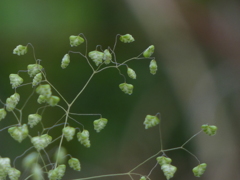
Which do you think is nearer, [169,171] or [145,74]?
[169,171]

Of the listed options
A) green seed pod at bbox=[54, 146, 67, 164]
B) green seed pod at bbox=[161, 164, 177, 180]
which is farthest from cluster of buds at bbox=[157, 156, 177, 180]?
green seed pod at bbox=[54, 146, 67, 164]

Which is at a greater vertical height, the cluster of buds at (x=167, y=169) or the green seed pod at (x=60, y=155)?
the green seed pod at (x=60, y=155)

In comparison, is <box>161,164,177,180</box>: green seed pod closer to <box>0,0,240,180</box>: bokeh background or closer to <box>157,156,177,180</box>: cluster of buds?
<box>157,156,177,180</box>: cluster of buds

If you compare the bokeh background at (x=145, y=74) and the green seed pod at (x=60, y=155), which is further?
the bokeh background at (x=145, y=74)

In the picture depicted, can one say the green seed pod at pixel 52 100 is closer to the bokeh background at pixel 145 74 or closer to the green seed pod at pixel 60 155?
the green seed pod at pixel 60 155

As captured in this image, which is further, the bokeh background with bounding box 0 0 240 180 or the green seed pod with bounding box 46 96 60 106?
the bokeh background with bounding box 0 0 240 180

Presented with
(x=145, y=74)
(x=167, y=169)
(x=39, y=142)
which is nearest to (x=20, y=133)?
(x=39, y=142)

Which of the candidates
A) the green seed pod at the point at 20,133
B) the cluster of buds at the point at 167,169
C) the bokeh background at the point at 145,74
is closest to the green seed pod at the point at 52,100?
the green seed pod at the point at 20,133

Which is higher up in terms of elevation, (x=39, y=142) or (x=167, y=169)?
(x=39, y=142)

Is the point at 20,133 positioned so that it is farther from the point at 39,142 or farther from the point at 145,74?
the point at 145,74
